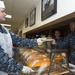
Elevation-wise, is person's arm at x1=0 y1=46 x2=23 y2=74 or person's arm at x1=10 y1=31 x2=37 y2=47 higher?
person's arm at x1=10 y1=31 x2=37 y2=47

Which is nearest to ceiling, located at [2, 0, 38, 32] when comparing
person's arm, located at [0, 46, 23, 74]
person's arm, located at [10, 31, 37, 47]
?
person's arm, located at [10, 31, 37, 47]

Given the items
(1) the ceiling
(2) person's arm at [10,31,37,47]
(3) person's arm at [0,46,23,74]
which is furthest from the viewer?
(1) the ceiling

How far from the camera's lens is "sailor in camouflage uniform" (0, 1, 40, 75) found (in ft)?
5.02

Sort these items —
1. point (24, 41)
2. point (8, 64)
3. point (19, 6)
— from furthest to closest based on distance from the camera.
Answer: point (19, 6)
point (24, 41)
point (8, 64)

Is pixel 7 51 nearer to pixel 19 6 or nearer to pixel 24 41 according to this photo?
pixel 24 41

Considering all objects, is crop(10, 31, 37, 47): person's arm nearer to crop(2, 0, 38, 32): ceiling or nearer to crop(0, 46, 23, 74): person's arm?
crop(0, 46, 23, 74): person's arm

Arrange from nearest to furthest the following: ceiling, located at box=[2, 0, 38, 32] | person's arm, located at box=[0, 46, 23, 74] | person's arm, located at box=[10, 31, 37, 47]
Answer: person's arm, located at box=[0, 46, 23, 74], person's arm, located at box=[10, 31, 37, 47], ceiling, located at box=[2, 0, 38, 32]

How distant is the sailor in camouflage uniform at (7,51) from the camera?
1.53m

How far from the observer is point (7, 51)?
1968 mm

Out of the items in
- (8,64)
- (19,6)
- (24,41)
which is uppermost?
(19,6)

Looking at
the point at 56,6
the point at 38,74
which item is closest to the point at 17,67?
the point at 38,74

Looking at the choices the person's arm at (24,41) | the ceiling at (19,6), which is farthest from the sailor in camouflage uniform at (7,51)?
the ceiling at (19,6)

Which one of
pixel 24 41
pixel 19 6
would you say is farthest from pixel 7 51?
pixel 19 6

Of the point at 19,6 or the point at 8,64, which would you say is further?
the point at 19,6
